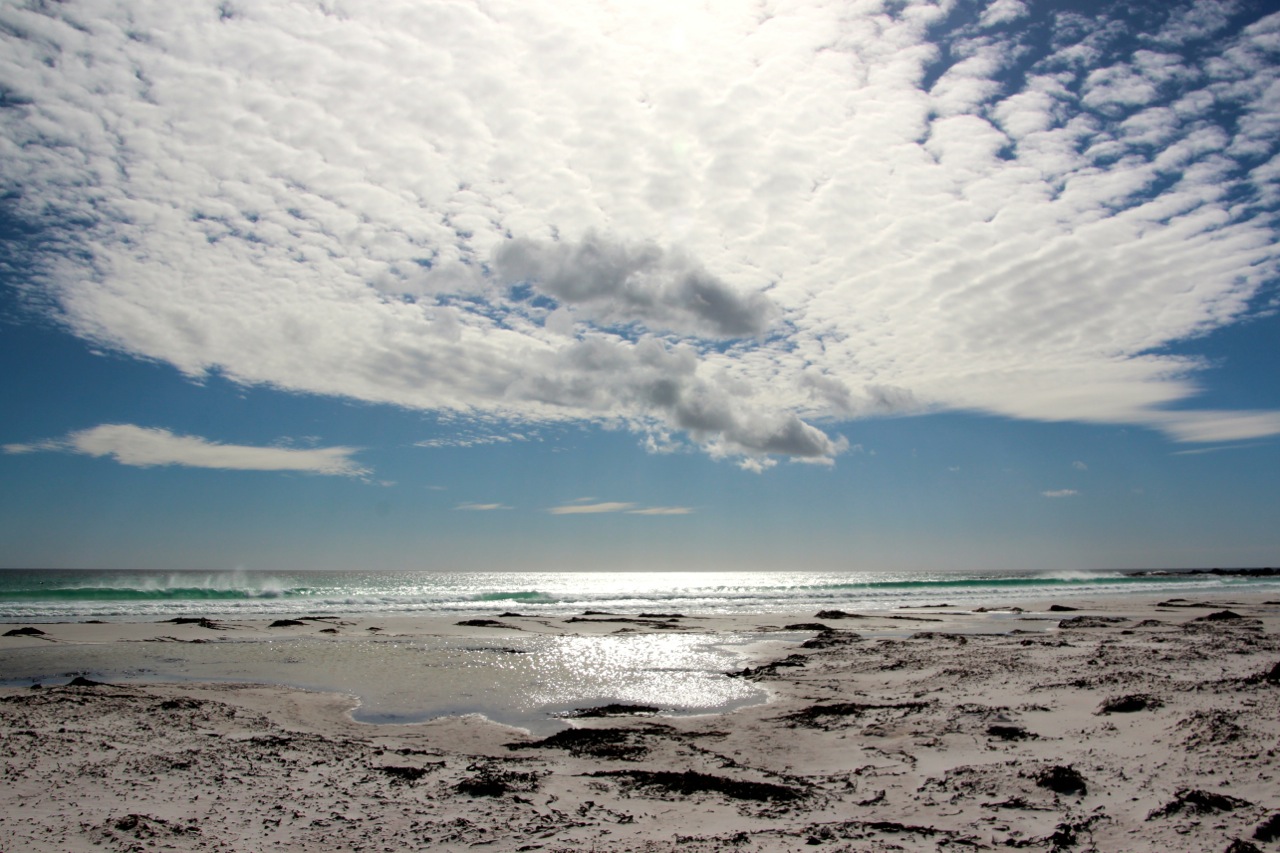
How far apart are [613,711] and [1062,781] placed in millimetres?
6664

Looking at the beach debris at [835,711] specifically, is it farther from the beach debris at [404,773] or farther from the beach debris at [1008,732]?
the beach debris at [404,773]

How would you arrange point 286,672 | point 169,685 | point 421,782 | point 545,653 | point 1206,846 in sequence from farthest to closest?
point 545,653 < point 286,672 < point 169,685 < point 421,782 < point 1206,846

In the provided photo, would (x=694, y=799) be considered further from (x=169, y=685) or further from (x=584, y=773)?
(x=169, y=685)

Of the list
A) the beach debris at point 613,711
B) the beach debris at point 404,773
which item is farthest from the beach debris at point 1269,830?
the beach debris at point 613,711

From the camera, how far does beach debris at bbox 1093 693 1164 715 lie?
375 inches

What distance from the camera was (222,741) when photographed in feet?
29.7

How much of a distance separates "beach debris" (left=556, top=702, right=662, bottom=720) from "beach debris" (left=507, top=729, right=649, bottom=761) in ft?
4.37

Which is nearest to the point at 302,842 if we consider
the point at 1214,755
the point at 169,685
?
the point at 1214,755

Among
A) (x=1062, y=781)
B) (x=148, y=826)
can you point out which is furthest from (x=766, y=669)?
(x=148, y=826)

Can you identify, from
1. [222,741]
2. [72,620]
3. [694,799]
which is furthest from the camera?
[72,620]

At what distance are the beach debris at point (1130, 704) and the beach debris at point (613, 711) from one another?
646 cm

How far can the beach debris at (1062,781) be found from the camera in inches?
260

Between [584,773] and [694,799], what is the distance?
1.52 m

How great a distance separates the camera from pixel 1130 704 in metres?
9.66
